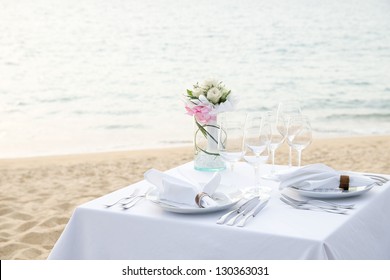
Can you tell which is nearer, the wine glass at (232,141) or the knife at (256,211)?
the knife at (256,211)

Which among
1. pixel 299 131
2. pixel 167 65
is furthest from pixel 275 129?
pixel 167 65

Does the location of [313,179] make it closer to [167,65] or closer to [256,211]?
[256,211]

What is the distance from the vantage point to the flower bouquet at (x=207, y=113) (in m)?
2.29

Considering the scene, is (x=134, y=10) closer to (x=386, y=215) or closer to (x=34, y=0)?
(x=34, y=0)

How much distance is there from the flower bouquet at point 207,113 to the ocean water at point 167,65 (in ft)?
22.2

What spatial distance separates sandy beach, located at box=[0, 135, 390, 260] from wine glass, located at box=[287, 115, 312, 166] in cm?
177

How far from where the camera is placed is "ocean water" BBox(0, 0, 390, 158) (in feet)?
36.4

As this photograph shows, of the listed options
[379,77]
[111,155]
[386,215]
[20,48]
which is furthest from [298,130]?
[20,48]

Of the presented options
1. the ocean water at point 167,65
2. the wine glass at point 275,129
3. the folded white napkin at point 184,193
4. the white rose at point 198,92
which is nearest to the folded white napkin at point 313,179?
the wine glass at point 275,129

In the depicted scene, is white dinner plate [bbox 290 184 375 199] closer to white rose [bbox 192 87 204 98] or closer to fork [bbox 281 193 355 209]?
fork [bbox 281 193 355 209]

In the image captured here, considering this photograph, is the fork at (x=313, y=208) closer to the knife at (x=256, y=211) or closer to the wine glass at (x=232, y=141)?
the knife at (x=256, y=211)

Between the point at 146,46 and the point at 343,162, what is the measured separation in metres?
11.8

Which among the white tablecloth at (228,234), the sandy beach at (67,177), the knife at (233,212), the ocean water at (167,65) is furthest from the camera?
the ocean water at (167,65)

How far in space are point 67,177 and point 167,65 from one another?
10.8 metres
